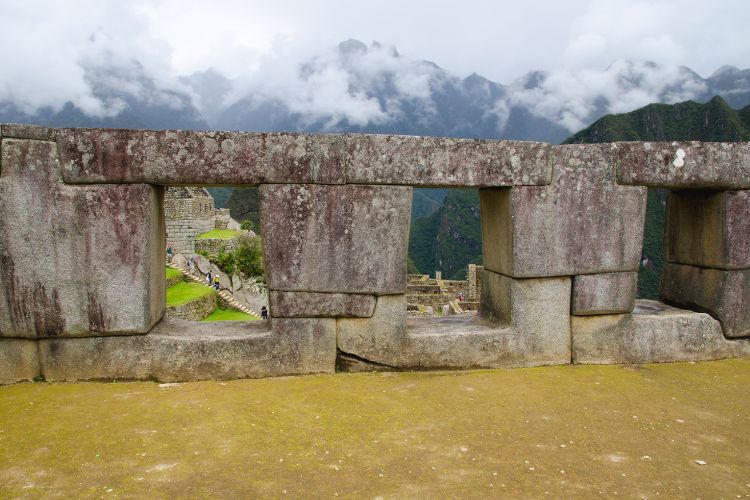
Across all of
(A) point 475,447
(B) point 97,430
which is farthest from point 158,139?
(A) point 475,447

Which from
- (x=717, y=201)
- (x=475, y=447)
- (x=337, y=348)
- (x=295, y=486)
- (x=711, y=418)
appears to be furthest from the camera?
(x=717, y=201)

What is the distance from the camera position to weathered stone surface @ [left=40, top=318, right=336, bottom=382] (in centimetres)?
426

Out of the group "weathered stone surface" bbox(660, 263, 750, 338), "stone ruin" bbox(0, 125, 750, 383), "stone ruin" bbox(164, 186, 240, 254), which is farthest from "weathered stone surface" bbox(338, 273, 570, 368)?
"stone ruin" bbox(164, 186, 240, 254)

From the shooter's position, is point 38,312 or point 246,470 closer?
point 246,470

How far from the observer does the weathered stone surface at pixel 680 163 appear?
15.6 ft

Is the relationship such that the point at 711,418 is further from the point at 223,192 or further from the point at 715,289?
the point at 223,192

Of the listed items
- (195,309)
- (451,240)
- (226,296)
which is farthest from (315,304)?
(451,240)

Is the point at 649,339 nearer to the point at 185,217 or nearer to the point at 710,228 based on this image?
the point at 710,228

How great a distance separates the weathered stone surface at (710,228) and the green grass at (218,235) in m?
34.1

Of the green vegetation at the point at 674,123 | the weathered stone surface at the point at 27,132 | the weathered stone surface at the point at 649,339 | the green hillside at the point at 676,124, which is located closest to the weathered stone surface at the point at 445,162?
the weathered stone surface at the point at 649,339

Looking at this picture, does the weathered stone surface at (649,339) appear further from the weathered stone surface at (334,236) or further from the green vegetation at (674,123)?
the green vegetation at (674,123)

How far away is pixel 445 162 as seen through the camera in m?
4.48

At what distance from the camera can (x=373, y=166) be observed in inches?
173

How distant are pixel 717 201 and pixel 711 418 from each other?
244 centimetres
